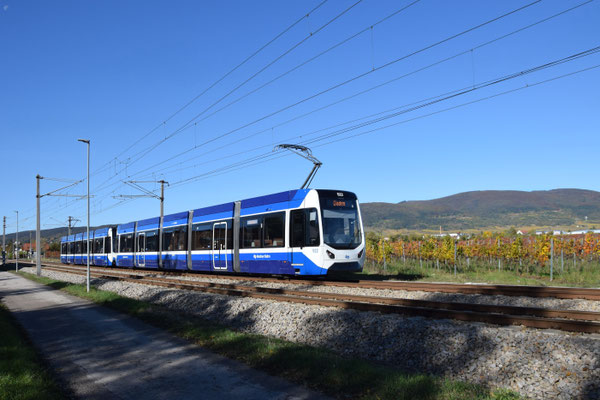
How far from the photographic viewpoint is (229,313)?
13.8 meters

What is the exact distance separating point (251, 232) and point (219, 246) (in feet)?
10.7

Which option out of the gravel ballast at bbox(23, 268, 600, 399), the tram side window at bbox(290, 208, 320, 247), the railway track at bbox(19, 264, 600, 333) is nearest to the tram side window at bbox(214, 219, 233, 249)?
the tram side window at bbox(290, 208, 320, 247)

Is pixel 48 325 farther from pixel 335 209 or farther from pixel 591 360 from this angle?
pixel 591 360

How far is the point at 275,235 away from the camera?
1969cm

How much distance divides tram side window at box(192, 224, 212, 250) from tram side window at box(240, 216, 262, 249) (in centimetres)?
355

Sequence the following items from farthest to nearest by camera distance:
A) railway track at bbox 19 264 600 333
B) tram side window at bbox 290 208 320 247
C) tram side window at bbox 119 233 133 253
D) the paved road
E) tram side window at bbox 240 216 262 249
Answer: tram side window at bbox 119 233 133 253, tram side window at bbox 240 216 262 249, tram side window at bbox 290 208 320 247, railway track at bbox 19 264 600 333, the paved road

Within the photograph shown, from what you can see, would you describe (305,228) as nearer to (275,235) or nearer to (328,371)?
(275,235)

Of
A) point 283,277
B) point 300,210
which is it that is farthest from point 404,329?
point 283,277

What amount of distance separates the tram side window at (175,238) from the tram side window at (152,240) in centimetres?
160

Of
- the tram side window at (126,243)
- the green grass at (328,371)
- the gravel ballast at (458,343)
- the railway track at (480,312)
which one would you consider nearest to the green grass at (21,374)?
the green grass at (328,371)

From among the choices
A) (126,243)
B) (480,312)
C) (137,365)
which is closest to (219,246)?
(480,312)

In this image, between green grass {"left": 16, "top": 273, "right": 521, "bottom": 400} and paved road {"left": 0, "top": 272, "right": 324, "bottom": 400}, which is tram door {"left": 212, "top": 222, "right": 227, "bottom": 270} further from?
green grass {"left": 16, "top": 273, "right": 521, "bottom": 400}

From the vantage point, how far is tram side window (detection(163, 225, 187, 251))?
93.0 feet

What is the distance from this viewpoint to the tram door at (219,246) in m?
23.4
